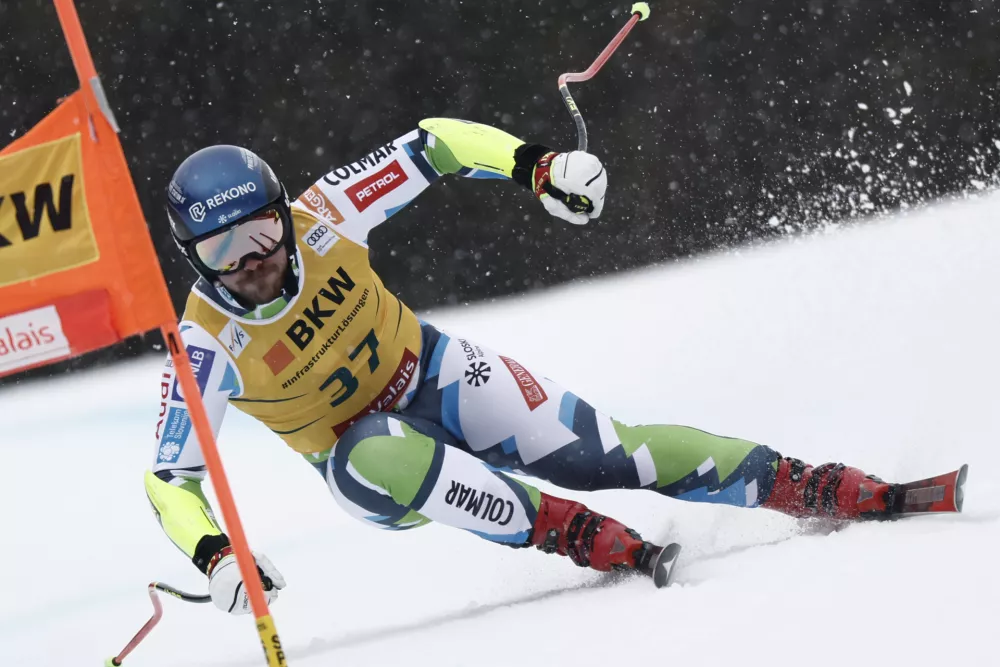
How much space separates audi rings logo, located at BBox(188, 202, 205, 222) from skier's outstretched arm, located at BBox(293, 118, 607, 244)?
0.37m

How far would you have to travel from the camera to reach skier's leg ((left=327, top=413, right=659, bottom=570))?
2742 millimetres

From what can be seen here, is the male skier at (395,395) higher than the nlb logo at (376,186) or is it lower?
lower

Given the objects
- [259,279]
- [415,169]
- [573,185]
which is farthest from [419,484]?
[415,169]

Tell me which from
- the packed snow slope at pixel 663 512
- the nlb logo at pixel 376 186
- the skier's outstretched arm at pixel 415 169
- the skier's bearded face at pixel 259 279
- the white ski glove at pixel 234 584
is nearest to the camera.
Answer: the packed snow slope at pixel 663 512

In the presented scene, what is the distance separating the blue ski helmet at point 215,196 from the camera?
2.75 metres

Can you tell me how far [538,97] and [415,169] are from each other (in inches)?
151

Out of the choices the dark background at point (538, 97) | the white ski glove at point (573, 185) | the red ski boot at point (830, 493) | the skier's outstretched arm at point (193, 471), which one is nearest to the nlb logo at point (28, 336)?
the skier's outstretched arm at point (193, 471)

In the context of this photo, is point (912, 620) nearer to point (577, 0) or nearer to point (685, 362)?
point (685, 362)

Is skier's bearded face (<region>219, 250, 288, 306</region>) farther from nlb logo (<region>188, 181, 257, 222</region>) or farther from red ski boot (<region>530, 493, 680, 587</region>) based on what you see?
red ski boot (<region>530, 493, 680, 587</region>)

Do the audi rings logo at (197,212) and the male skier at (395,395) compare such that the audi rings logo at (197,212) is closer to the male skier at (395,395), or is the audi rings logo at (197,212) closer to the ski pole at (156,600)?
the male skier at (395,395)

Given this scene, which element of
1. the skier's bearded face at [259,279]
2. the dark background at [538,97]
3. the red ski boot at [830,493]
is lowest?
the red ski boot at [830,493]

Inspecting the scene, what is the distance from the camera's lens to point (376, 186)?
3.13 meters

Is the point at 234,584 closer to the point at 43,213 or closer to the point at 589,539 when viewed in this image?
the point at 43,213

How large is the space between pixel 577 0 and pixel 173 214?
4.66m
